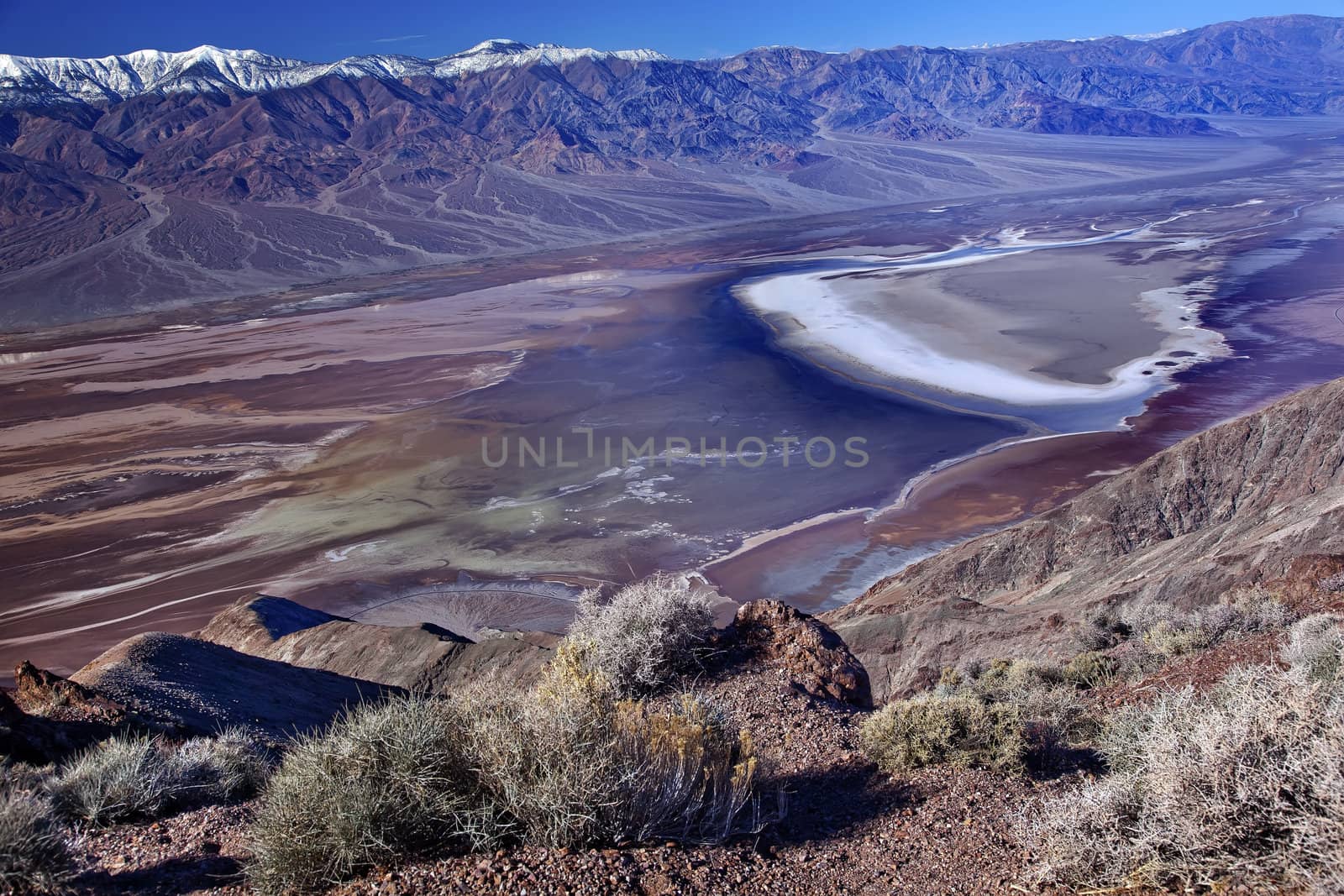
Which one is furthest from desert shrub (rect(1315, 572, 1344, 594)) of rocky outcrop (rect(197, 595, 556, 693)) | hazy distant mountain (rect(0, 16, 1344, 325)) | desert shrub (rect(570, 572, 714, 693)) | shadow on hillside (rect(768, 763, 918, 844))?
hazy distant mountain (rect(0, 16, 1344, 325))

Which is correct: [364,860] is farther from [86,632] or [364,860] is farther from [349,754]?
[86,632]

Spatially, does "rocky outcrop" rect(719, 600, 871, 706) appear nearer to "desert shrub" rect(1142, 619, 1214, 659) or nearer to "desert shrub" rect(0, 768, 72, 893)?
"desert shrub" rect(1142, 619, 1214, 659)

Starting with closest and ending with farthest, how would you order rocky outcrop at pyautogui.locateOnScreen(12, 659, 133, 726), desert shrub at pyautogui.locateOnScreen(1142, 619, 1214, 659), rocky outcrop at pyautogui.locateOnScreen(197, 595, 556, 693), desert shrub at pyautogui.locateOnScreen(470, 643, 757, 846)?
desert shrub at pyautogui.locateOnScreen(470, 643, 757, 846) < rocky outcrop at pyautogui.locateOnScreen(12, 659, 133, 726) < desert shrub at pyautogui.locateOnScreen(1142, 619, 1214, 659) < rocky outcrop at pyautogui.locateOnScreen(197, 595, 556, 693)

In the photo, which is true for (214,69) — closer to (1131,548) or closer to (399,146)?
(399,146)

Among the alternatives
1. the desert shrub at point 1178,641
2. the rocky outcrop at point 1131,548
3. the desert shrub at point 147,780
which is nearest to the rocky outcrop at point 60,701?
the desert shrub at point 147,780

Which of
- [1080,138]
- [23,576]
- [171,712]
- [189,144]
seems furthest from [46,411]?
[1080,138]

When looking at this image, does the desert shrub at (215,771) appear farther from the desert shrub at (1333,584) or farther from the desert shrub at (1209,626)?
the desert shrub at (1333,584)

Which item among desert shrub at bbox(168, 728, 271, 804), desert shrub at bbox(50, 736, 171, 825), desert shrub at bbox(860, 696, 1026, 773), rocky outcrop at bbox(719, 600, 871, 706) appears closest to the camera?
desert shrub at bbox(50, 736, 171, 825)
